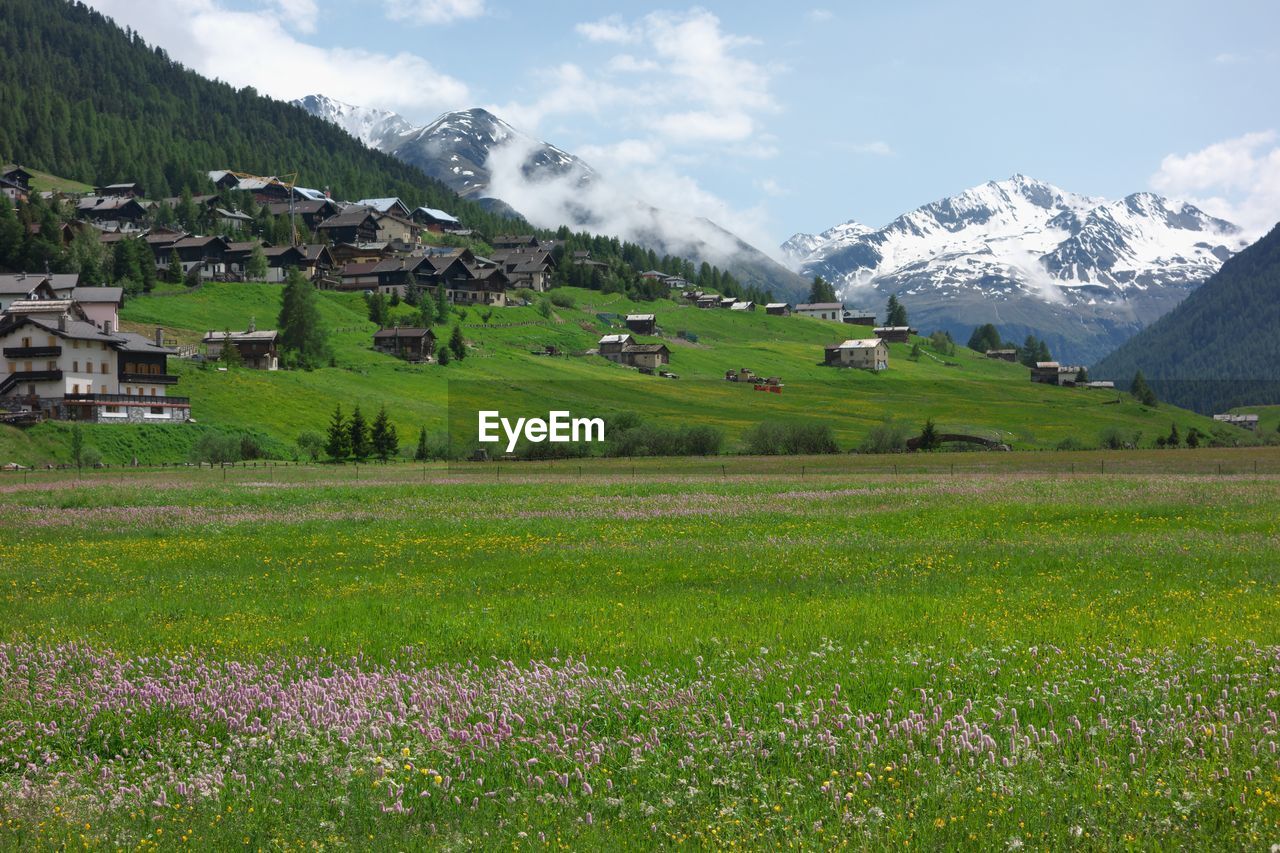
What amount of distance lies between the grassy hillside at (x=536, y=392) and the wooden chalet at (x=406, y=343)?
2862 millimetres

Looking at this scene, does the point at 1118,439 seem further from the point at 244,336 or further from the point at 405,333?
the point at 244,336

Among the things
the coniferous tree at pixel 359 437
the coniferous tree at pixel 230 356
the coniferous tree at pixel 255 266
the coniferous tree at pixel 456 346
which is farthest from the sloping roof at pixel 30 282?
the coniferous tree at pixel 359 437

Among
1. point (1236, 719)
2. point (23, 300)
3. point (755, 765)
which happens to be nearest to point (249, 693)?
point (755, 765)

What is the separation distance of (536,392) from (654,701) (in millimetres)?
118870

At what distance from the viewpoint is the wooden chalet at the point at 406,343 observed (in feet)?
486

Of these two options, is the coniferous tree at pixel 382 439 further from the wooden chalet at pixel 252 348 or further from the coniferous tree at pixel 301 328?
the coniferous tree at pixel 301 328

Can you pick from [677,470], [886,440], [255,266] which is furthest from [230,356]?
[886,440]

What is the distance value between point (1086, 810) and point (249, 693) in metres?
9.01

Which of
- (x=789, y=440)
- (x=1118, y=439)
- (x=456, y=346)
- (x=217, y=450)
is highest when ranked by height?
(x=456, y=346)

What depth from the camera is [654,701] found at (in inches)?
440

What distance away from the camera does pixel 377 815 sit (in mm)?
8859

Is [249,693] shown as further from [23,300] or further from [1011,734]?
[23,300]

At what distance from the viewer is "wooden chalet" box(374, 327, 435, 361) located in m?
148

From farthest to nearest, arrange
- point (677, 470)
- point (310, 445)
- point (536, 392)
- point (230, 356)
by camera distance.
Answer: point (536, 392), point (230, 356), point (310, 445), point (677, 470)
